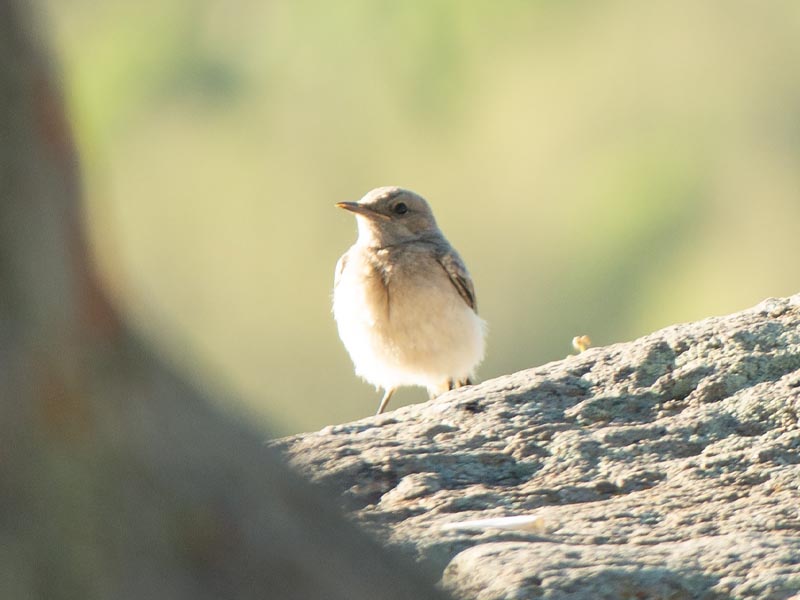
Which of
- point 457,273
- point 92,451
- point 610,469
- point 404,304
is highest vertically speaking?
point 457,273

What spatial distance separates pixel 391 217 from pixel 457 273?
0.68 metres

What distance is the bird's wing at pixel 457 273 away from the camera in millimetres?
11305

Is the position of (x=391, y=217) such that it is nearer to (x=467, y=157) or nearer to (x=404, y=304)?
(x=404, y=304)

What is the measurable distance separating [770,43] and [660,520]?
4994cm

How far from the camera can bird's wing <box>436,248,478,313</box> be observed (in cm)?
1130

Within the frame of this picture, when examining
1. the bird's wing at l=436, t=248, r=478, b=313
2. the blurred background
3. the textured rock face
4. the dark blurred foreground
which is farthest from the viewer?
the blurred background

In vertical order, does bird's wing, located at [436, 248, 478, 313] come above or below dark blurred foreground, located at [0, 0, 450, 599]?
above

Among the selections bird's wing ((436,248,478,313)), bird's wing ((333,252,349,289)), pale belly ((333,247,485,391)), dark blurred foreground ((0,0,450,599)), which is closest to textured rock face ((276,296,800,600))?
dark blurred foreground ((0,0,450,599))

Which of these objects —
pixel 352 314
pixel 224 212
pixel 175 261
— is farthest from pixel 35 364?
pixel 224 212

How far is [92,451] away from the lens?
2.68m

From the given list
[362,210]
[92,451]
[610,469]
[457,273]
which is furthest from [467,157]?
[92,451]

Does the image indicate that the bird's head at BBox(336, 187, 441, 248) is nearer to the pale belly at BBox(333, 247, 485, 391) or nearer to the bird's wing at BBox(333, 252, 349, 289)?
the bird's wing at BBox(333, 252, 349, 289)

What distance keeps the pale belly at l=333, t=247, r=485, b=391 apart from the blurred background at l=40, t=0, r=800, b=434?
2004 centimetres

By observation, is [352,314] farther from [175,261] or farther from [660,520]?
[175,261]
